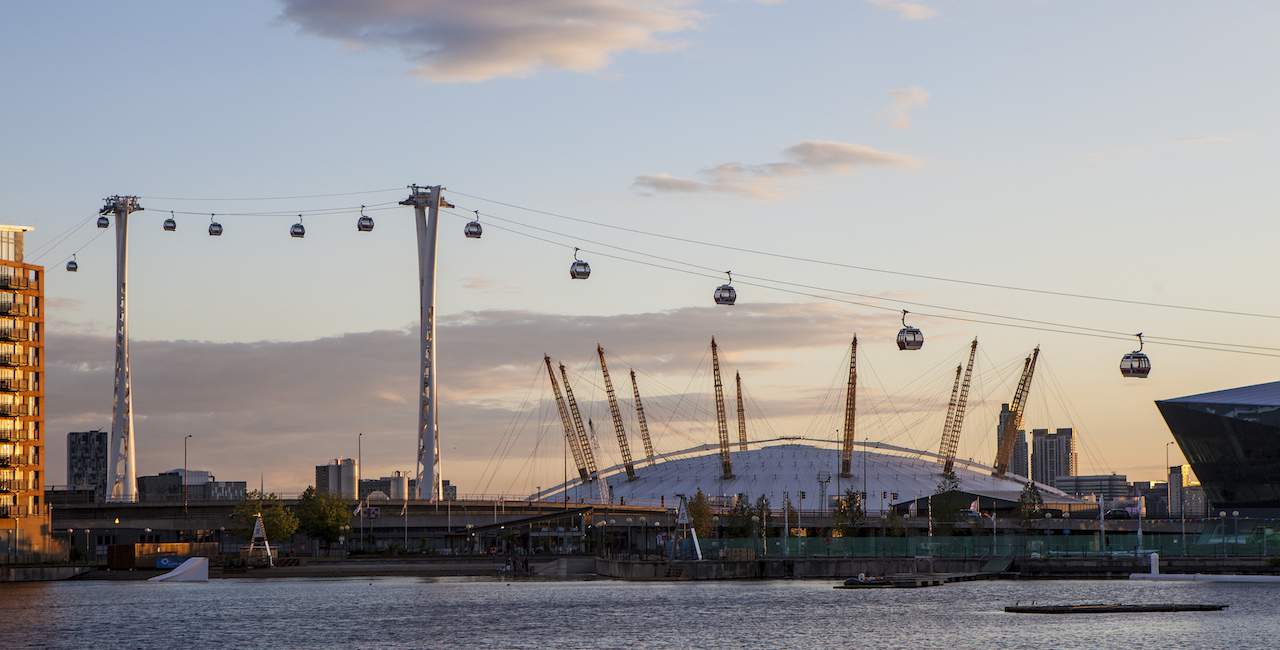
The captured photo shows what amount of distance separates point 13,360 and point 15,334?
2884mm

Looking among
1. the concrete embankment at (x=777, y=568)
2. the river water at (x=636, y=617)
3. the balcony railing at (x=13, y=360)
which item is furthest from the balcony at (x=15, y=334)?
the concrete embankment at (x=777, y=568)

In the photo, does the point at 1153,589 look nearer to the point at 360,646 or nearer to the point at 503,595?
the point at 503,595

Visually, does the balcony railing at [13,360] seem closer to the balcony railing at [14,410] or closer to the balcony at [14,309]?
the balcony railing at [14,410]

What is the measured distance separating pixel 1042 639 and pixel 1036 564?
6930 centimetres

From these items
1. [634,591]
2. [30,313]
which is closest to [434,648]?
[634,591]

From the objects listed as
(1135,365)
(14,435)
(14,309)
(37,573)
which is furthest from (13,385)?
(1135,365)

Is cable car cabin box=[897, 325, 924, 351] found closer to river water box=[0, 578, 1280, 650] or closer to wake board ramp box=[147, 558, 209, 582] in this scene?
river water box=[0, 578, 1280, 650]

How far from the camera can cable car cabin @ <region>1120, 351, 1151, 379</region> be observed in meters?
106

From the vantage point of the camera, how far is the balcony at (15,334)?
183875 millimetres

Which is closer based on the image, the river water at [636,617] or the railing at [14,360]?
the river water at [636,617]

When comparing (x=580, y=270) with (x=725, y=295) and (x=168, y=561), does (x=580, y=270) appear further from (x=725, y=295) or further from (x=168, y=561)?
(x=168, y=561)

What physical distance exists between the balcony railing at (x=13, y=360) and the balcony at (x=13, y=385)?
4.94 ft

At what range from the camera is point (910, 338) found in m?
106

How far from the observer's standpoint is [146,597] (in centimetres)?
14688
